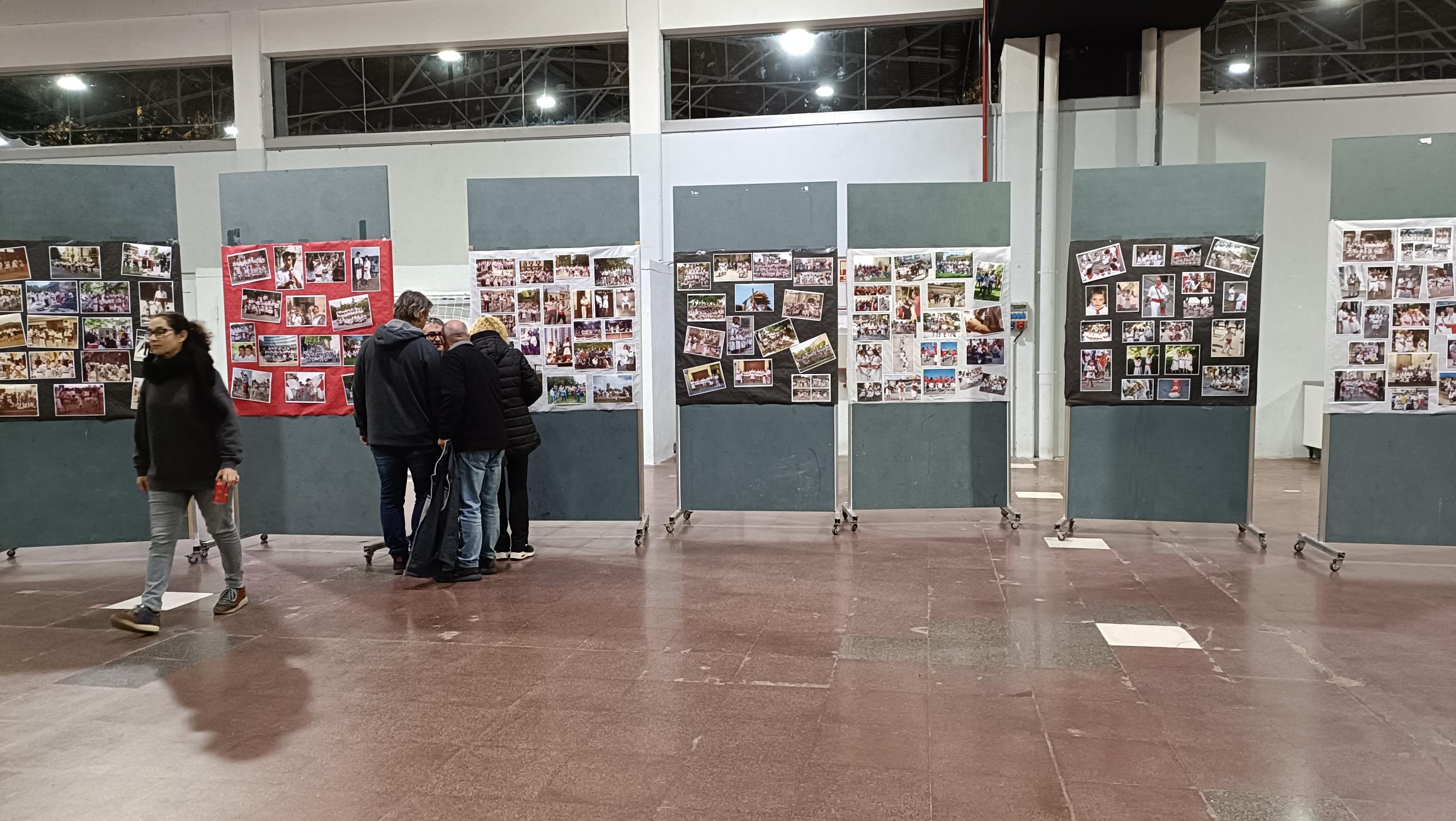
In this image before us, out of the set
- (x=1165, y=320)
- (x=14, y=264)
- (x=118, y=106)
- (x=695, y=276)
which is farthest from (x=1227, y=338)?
(x=118, y=106)

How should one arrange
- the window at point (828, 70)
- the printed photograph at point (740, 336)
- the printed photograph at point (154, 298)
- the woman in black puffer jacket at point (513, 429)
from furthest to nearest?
the window at point (828, 70), the printed photograph at point (740, 336), the printed photograph at point (154, 298), the woman in black puffer jacket at point (513, 429)

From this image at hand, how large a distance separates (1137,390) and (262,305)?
19.4ft

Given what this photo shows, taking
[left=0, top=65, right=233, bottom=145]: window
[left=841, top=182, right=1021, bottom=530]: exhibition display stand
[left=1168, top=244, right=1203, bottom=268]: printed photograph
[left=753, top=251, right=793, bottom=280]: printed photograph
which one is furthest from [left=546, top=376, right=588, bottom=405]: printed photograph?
[left=0, top=65, right=233, bottom=145]: window

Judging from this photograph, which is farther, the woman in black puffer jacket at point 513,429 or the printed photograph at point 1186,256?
Answer: the printed photograph at point 1186,256

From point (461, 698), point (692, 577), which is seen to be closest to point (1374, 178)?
point (692, 577)

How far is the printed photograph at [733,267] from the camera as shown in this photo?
6.75 m

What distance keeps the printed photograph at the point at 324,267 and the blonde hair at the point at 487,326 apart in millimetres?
1102

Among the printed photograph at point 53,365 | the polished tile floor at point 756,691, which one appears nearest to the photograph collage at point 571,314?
the polished tile floor at point 756,691

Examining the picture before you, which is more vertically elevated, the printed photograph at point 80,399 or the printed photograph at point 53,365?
the printed photograph at point 53,365

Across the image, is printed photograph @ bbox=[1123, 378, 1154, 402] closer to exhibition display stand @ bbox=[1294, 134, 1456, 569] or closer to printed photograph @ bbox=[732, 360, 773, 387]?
exhibition display stand @ bbox=[1294, 134, 1456, 569]

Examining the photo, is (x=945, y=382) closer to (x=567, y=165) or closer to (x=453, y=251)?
(x=567, y=165)

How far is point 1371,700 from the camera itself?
354 centimetres

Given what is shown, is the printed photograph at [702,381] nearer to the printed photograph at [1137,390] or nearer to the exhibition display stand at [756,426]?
the exhibition display stand at [756,426]

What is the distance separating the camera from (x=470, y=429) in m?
5.35
